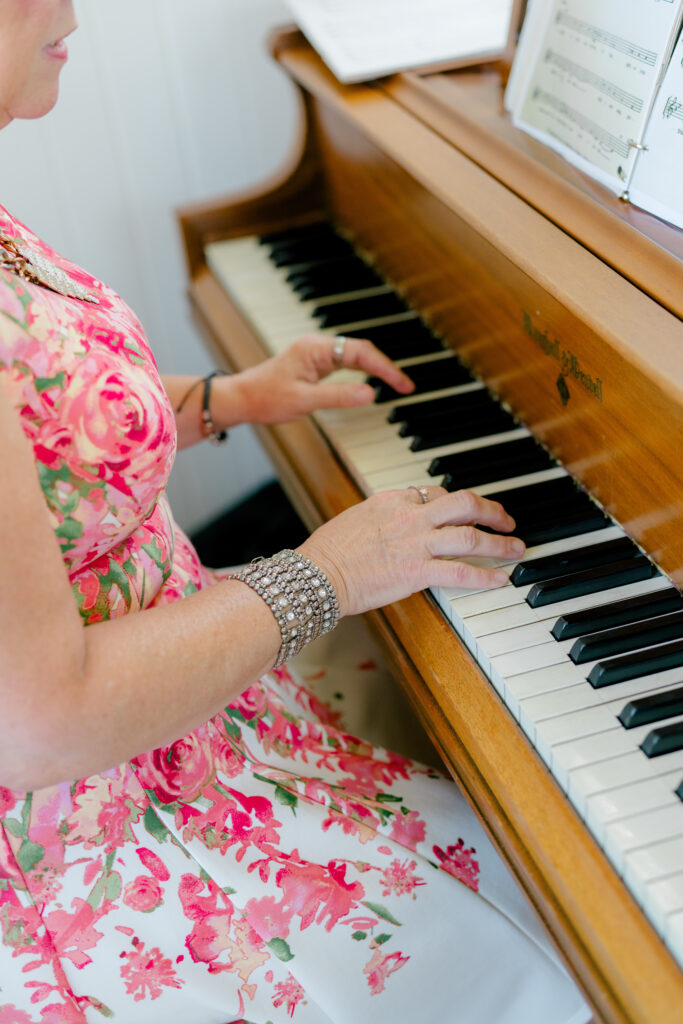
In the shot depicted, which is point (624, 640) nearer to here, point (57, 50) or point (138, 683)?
point (138, 683)

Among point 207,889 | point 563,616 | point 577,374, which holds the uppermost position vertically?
point 577,374

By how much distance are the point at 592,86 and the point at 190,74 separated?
48.1 inches

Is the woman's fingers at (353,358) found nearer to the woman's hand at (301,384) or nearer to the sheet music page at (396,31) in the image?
the woman's hand at (301,384)

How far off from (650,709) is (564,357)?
430 mm

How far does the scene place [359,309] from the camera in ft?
5.11

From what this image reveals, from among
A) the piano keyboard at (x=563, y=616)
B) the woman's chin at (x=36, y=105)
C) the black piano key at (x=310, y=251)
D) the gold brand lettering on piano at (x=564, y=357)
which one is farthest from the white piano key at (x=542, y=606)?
the black piano key at (x=310, y=251)

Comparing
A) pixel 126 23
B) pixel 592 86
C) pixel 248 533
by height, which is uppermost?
pixel 592 86

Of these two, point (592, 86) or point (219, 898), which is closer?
point (219, 898)

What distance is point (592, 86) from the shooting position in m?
1.12

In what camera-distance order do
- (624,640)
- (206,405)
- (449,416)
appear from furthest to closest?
(206,405)
(449,416)
(624,640)

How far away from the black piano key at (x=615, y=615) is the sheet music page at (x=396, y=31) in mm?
999

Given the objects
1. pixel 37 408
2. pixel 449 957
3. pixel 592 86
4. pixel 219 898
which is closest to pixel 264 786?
pixel 219 898

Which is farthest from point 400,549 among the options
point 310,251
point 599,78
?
point 310,251

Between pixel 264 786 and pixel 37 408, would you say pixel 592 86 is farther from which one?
pixel 264 786
